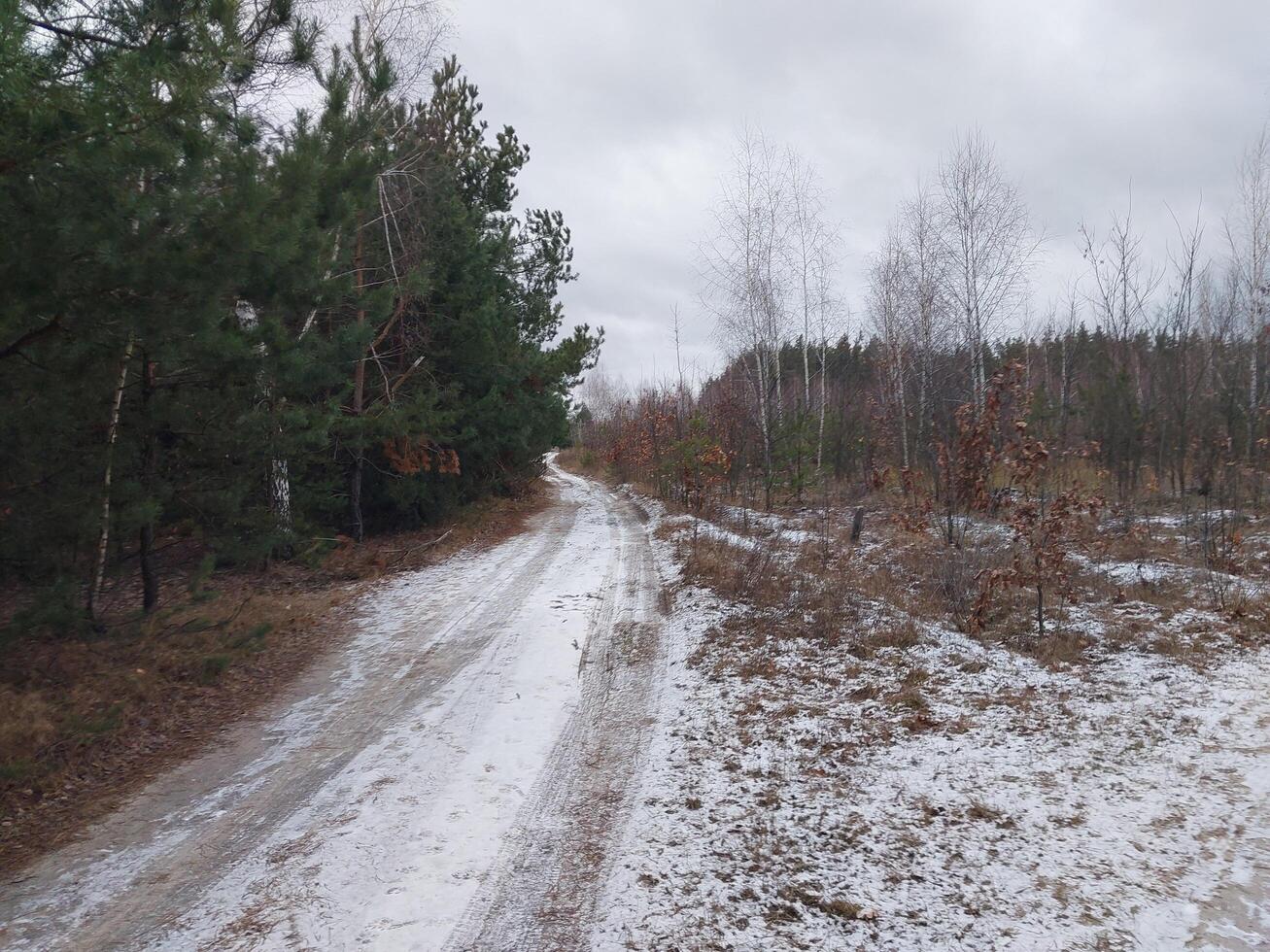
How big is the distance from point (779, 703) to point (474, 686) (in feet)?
8.68

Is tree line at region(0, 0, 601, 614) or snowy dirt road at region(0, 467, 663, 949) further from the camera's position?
tree line at region(0, 0, 601, 614)

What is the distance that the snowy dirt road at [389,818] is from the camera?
3.36m


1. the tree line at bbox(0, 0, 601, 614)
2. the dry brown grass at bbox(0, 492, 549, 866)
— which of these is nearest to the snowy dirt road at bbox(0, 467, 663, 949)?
the dry brown grass at bbox(0, 492, 549, 866)

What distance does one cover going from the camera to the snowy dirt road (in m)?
3.36

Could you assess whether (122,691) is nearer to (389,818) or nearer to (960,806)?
(389,818)

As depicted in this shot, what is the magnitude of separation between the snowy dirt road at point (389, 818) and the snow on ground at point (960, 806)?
0.38 meters

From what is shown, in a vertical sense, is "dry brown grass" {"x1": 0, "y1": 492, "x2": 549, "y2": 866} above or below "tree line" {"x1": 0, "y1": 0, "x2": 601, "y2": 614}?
below

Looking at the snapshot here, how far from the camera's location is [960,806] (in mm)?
4094

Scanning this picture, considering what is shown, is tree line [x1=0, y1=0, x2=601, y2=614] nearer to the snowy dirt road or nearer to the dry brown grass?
the dry brown grass

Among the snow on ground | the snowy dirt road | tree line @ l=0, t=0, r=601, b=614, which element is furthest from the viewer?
tree line @ l=0, t=0, r=601, b=614

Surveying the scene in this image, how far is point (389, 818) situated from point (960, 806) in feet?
10.6

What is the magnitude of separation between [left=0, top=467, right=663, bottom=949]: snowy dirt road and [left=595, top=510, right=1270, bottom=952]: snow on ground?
0.38 meters

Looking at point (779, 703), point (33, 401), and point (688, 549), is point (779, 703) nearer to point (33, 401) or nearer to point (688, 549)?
point (33, 401)

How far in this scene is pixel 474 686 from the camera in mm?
6527
